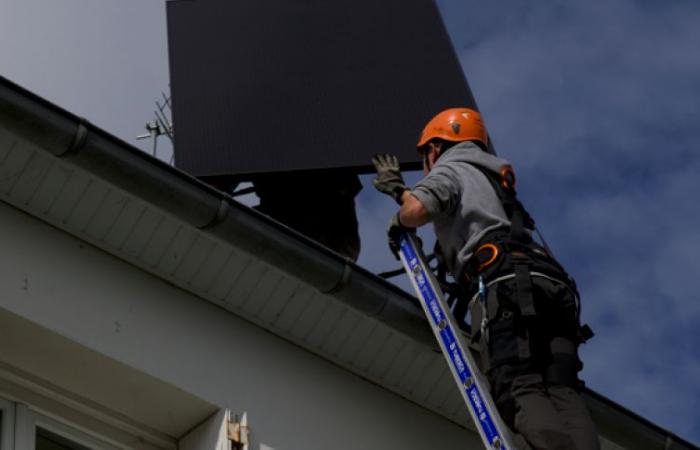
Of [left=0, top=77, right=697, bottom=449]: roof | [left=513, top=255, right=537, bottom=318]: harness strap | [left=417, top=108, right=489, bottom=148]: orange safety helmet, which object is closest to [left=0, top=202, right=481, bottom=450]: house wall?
[left=0, top=77, right=697, bottom=449]: roof

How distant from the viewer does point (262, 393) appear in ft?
21.1

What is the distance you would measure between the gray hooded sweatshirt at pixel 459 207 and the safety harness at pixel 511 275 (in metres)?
0.05

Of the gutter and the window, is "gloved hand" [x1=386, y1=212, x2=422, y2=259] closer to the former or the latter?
the gutter

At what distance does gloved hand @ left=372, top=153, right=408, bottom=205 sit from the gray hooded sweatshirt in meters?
0.22

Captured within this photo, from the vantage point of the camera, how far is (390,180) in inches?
273

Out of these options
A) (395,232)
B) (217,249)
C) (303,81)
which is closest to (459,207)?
(395,232)

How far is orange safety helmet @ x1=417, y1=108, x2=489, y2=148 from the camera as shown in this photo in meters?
7.10

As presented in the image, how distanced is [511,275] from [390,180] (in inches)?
40.3

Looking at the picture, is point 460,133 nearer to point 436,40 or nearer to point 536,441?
point 536,441

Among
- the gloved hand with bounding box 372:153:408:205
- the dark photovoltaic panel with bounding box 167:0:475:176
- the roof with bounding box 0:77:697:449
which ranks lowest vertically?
the roof with bounding box 0:77:697:449

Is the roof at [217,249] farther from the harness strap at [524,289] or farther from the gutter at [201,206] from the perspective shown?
the harness strap at [524,289]

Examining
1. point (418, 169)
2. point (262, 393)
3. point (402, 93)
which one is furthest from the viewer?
point (402, 93)

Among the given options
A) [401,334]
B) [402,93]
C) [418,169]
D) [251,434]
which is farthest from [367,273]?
[402,93]

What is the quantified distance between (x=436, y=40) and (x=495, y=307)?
3.99 m
